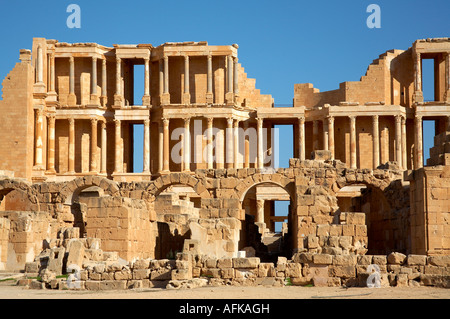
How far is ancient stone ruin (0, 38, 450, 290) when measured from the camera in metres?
26.6

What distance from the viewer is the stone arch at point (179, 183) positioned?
Result: 128ft

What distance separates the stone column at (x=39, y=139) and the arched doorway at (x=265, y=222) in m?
13.4

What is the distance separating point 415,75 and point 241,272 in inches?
1611

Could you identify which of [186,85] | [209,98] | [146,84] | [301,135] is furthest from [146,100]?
[301,135]

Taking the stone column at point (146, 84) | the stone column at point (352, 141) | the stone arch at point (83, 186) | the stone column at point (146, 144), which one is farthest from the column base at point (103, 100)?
the stone arch at point (83, 186)

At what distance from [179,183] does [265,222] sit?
22944 millimetres

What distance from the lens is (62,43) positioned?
64125mm

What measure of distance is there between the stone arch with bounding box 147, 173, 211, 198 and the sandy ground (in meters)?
13.9

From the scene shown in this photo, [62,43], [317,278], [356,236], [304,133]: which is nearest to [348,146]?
[304,133]

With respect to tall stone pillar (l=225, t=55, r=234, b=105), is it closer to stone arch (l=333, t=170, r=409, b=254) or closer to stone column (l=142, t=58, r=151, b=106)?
stone column (l=142, t=58, r=151, b=106)

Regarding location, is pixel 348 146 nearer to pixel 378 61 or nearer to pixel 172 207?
pixel 378 61

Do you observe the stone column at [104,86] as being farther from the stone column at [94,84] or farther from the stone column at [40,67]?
the stone column at [40,67]

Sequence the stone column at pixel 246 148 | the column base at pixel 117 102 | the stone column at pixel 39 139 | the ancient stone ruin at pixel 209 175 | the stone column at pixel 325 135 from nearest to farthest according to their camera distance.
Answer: the ancient stone ruin at pixel 209 175, the stone column at pixel 39 139, the column base at pixel 117 102, the stone column at pixel 325 135, the stone column at pixel 246 148

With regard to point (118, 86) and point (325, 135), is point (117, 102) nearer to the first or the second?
point (118, 86)
